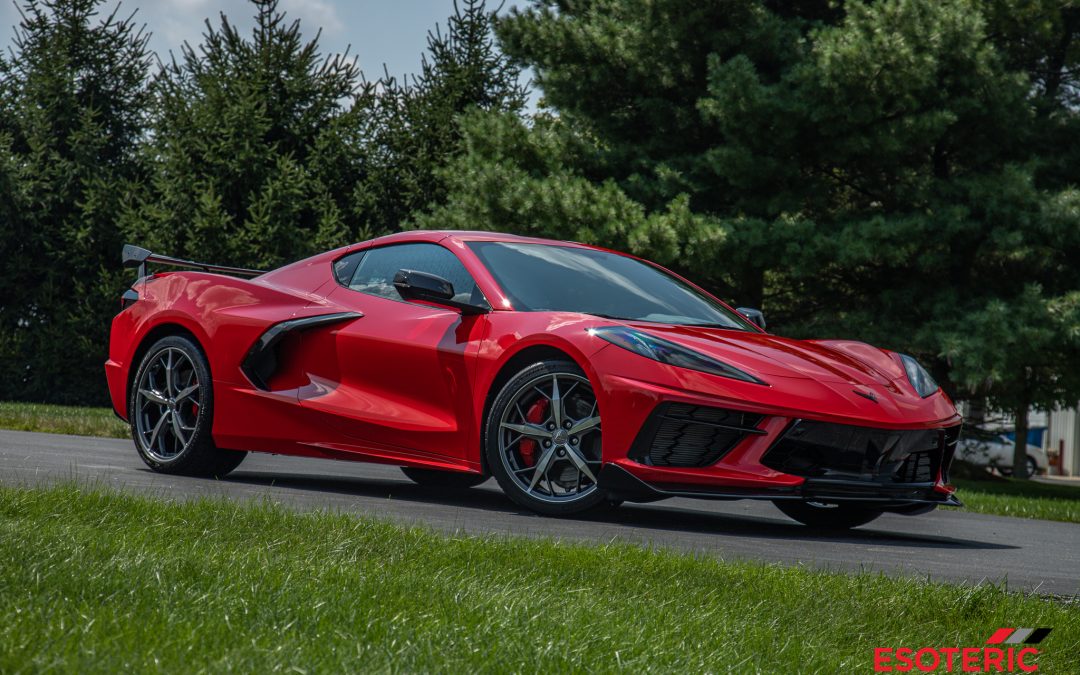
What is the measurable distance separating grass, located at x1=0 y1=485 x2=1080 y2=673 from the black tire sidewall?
226 cm

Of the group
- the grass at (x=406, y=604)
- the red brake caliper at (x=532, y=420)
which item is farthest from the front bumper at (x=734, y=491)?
the grass at (x=406, y=604)

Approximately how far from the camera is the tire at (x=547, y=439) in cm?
579

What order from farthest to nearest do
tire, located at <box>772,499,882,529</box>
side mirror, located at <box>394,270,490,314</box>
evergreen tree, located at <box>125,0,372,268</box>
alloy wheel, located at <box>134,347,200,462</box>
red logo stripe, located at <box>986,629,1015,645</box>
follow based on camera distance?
evergreen tree, located at <box>125,0,372,268</box>, alloy wheel, located at <box>134,347,200,462</box>, tire, located at <box>772,499,882,529</box>, side mirror, located at <box>394,270,490,314</box>, red logo stripe, located at <box>986,629,1015,645</box>

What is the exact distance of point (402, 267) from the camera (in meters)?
6.99

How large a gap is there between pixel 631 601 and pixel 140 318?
4.90m

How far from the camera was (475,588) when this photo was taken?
3547 mm

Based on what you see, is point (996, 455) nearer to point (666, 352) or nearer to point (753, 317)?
point (753, 317)

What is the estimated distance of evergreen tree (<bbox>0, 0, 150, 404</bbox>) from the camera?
2097 centimetres

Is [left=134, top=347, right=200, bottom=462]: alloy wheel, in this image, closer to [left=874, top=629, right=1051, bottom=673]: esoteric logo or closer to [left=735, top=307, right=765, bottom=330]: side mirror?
[left=735, top=307, right=765, bottom=330]: side mirror

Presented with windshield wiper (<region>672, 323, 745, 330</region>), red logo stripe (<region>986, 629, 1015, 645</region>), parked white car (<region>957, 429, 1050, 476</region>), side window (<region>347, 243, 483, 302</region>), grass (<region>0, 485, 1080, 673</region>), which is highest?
side window (<region>347, 243, 483, 302</region>)

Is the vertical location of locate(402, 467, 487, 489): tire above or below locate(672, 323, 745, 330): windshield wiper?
below

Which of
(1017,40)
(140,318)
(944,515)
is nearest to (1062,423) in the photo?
(1017,40)

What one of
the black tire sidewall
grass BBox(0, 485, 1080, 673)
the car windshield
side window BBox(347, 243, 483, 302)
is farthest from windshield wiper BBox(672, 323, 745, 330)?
the black tire sidewall

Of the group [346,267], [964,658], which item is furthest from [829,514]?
[964,658]
